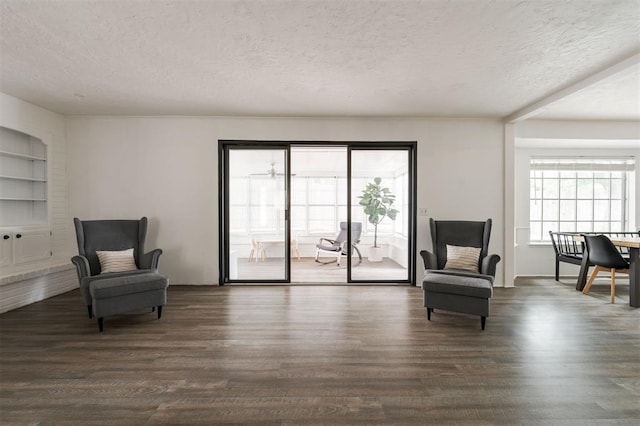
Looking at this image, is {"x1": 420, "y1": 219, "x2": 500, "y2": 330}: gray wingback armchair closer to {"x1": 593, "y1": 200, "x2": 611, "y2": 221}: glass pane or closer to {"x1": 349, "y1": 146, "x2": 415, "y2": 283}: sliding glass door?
{"x1": 349, "y1": 146, "x2": 415, "y2": 283}: sliding glass door

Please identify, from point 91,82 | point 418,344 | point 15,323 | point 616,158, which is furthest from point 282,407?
point 616,158

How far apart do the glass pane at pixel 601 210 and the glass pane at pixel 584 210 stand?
74 mm

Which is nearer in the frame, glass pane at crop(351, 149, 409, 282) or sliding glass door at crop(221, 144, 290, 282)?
sliding glass door at crop(221, 144, 290, 282)

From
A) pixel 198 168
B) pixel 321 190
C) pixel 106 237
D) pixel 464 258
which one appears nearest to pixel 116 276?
pixel 106 237

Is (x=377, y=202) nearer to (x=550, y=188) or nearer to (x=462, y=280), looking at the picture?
(x=462, y=280)

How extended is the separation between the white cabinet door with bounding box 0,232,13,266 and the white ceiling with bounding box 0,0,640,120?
179 centimetres

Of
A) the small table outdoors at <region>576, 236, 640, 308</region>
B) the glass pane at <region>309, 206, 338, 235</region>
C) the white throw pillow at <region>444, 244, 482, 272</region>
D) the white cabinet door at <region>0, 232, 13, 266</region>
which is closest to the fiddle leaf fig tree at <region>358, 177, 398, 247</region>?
the white throw pillow at <region>444, 244, 482, 272</region>

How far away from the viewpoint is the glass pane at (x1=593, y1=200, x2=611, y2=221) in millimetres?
6039

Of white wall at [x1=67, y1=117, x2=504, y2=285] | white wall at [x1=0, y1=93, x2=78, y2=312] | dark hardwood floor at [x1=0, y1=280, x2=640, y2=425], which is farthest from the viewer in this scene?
white wall at [x1=67, y1=117, x2=504, y2=285]

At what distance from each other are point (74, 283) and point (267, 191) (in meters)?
3.21

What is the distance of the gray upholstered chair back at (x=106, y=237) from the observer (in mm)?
4004

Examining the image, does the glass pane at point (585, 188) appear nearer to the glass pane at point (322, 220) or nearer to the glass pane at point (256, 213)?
the glass pane at point (322, 220)

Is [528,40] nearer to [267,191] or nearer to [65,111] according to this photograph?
[267,191]

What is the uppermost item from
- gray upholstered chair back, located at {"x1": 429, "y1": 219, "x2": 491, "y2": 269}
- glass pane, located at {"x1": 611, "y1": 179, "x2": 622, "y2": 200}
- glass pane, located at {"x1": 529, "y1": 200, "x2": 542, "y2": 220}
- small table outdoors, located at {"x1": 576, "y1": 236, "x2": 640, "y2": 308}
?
glass pane, located at {"x1": 611, "y1": 179, "x2": 622, "y2": 200}
